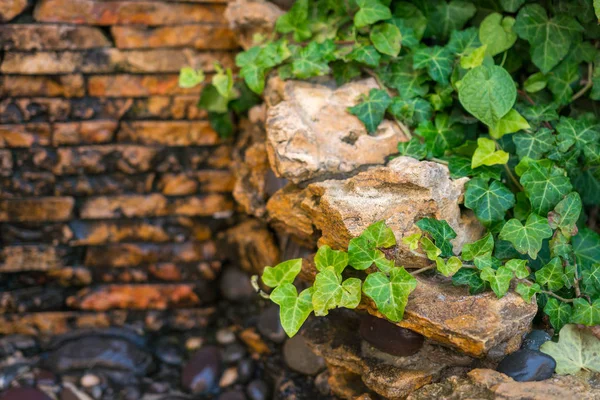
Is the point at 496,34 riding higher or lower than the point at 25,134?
higher

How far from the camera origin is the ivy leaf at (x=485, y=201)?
149 centimetres

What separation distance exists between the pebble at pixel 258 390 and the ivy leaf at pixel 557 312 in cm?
100

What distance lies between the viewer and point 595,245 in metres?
1.63

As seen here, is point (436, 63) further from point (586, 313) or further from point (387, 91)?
point (586, 313)

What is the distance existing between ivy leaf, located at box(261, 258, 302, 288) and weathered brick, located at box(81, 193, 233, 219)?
0.79 metres

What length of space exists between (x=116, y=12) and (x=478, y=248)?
1.41 metres

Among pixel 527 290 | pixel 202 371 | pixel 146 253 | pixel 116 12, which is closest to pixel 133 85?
pixel 116 12

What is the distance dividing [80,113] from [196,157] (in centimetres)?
43

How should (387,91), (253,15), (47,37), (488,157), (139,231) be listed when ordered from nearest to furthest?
(488,157) → (387,91) → (253,15) → (47,37) → (139,231)

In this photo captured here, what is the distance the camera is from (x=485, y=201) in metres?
1.50

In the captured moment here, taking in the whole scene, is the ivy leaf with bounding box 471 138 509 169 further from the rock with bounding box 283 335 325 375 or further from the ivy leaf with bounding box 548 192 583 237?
the rock with bounding box 283 335 325 375

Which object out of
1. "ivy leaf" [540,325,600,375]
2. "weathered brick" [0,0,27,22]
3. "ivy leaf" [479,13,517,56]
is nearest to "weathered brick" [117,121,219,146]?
"weathered brick" [0,0,27,22]

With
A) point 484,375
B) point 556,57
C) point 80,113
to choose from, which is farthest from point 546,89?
point 80,113

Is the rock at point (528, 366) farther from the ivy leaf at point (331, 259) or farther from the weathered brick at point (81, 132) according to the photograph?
the weathered brick at point (81, 132)
